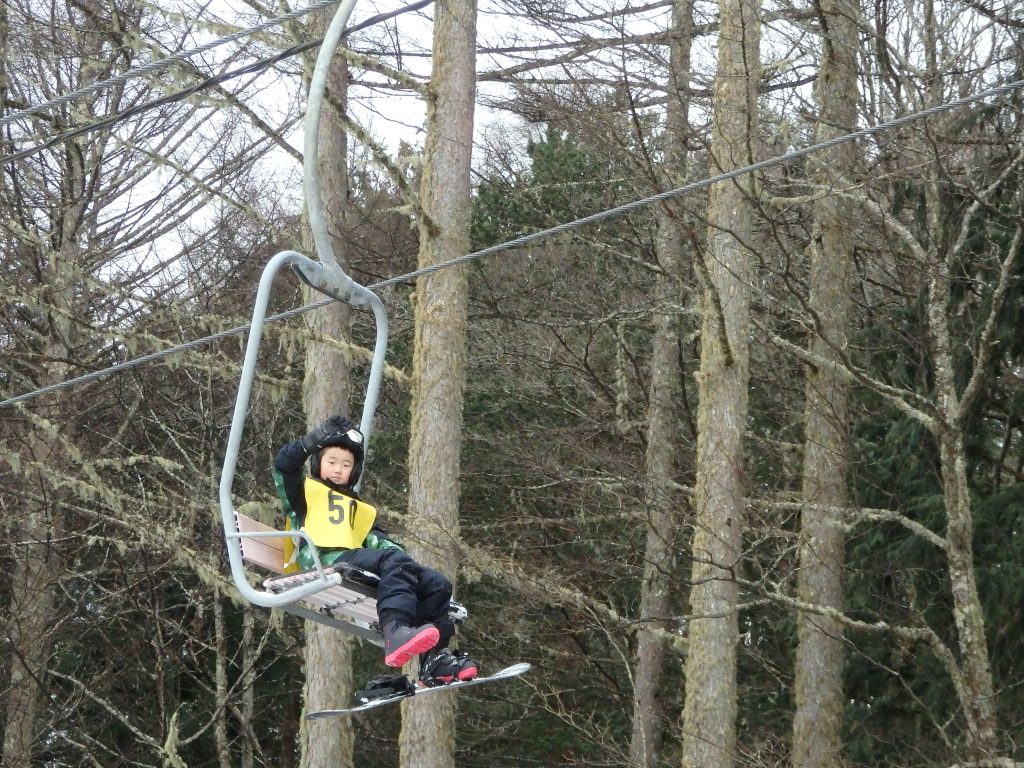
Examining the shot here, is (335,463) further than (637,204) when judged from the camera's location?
No

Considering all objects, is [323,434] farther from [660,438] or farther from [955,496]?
[660,438]

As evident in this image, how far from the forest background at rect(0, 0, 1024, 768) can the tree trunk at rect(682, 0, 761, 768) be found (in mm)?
34

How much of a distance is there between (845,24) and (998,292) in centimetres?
388

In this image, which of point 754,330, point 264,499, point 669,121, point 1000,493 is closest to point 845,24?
point 669,121

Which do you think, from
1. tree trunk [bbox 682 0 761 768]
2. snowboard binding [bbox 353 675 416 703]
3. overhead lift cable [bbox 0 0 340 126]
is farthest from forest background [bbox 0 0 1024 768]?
snowboard binding [bbox 353 675 416 703]

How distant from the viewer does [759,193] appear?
480 inches

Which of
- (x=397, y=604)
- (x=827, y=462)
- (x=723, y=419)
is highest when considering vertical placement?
(x=723, y=419)

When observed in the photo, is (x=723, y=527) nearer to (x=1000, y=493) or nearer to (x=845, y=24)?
(x=1000, y=493)

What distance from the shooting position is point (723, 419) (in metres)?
12.4

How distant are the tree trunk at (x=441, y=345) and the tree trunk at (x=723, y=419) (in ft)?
6.98

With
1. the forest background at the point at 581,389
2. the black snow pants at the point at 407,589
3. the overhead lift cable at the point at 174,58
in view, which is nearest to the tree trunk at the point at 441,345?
the forest background at the point at 581,389

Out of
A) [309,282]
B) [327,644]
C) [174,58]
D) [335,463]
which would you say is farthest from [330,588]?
[327,644]

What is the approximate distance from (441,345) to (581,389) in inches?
183

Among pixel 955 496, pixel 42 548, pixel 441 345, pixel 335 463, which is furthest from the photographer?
pixel 42 548
